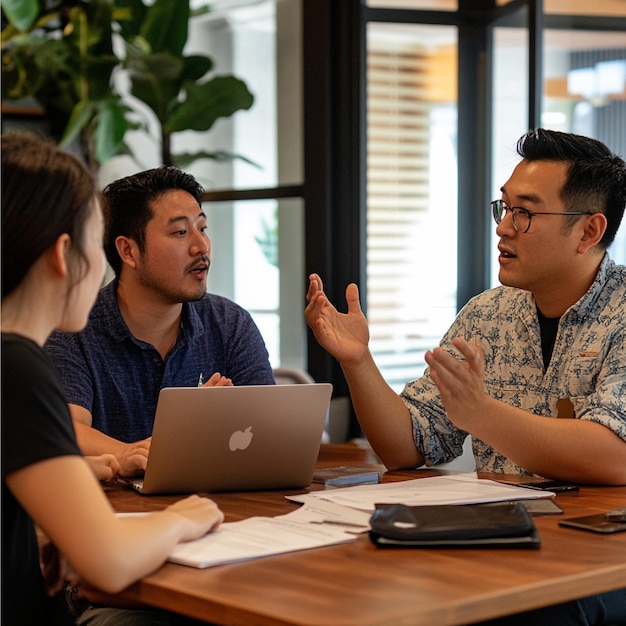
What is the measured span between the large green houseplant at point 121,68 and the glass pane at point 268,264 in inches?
20.2

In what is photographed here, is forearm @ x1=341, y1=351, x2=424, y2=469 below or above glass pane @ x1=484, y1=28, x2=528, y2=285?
below

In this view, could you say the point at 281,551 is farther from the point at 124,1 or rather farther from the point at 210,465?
the point at 124,1

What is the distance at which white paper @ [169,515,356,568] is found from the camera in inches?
54.8

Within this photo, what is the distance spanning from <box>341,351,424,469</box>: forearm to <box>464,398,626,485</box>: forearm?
0.30 m

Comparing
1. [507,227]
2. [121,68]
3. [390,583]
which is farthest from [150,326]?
[121,68]

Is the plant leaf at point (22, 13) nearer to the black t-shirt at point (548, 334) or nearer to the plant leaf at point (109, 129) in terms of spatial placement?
the plant leaf at point (109, 129)

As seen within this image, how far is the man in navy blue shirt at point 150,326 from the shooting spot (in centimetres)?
237

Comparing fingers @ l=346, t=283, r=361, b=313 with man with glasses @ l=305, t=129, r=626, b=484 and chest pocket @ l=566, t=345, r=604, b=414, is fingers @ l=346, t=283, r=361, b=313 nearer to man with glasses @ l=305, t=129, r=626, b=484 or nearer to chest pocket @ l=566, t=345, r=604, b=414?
man with glasses @ l=305, t=129, r=626, b=484

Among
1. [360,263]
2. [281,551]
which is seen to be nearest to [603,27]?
[360,263]

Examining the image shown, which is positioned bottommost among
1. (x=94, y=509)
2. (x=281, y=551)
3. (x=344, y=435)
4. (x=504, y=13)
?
(x=344, y=435)

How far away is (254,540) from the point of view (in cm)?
149

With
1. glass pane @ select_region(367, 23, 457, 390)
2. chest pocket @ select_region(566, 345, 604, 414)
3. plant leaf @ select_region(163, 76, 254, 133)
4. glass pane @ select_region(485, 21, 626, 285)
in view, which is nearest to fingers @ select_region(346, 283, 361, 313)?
chest pocket @ select_region(566, 345, 604, 414)

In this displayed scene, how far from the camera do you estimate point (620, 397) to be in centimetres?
205

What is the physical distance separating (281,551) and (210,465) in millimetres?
457
